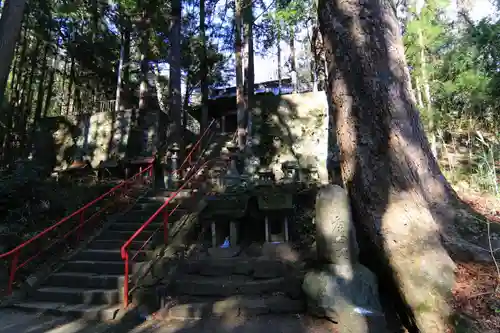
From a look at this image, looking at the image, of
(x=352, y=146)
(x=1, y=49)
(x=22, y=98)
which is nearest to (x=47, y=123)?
(x=22, y=98)

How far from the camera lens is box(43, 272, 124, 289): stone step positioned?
519 centimetres

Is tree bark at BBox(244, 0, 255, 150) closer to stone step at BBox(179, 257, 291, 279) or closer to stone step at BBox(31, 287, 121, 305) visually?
stone step at BBox(179, 257, 291, 279)

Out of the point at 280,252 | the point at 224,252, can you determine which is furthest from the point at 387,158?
the point at 224,252

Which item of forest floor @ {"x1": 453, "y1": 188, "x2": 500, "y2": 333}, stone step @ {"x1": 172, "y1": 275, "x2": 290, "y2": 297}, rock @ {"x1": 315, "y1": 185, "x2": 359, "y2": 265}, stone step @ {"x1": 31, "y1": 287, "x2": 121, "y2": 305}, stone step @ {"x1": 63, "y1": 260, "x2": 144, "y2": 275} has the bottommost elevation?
stone step @ {"x1": 31, "y1": 287, "x2": 121, "y2": 305}

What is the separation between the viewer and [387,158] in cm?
Result: 394

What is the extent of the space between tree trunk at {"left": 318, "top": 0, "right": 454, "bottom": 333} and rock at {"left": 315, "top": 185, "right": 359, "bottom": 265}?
17cm

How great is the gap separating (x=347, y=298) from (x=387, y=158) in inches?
71.0

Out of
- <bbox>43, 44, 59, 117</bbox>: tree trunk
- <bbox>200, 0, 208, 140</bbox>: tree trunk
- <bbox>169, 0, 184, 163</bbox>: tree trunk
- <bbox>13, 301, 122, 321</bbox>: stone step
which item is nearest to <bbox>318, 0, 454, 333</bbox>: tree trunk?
<bbox>13, 301, 122, 321</bbox>: stone step

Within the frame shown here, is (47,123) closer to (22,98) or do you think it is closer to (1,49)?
(22,98)

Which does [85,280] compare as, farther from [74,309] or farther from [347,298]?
[347,298]

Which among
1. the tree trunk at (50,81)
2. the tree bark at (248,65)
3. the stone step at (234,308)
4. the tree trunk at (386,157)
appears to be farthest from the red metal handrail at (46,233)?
the tree trunk at (50,81)

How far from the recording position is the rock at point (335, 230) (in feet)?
13.4

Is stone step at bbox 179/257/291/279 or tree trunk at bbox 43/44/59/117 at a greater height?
tree trunk at bbox 43/44/59/117

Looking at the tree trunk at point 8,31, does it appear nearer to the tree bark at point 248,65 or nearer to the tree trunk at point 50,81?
the tree bark at point 248,65
